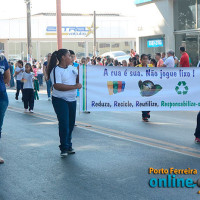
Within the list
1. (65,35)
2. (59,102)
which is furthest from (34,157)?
(65,35)

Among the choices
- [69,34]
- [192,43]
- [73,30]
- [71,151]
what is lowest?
[71,151]

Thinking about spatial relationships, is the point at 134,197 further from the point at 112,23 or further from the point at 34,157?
the point at 112,23

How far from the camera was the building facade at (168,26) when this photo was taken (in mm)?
24422

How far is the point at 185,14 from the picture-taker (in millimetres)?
25172

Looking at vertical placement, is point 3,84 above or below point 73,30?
below

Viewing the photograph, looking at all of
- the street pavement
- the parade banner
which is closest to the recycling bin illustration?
the parade banner

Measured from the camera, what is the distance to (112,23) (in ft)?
187

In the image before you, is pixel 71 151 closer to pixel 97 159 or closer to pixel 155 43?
pixel 97 159

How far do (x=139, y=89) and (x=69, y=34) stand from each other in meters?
46.7

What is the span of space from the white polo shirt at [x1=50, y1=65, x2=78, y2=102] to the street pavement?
1.04 metres

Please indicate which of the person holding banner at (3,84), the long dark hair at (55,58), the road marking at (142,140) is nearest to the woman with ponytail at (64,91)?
the long dark hair at (55,58)

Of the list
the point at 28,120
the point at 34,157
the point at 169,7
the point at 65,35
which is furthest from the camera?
the point at 65,35

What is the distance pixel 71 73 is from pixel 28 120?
5.14m
